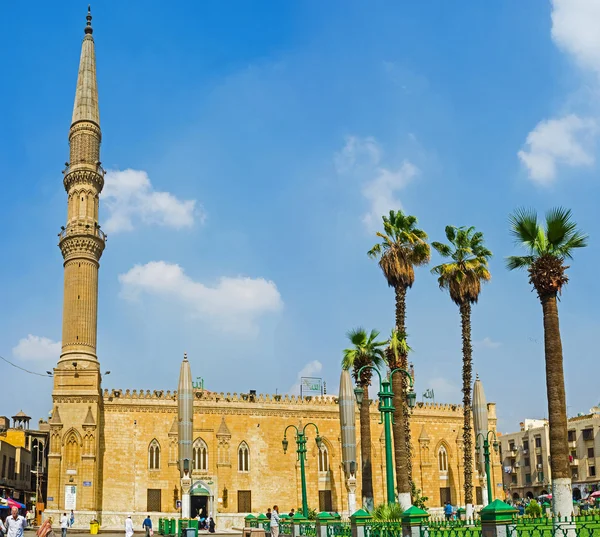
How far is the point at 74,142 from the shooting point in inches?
1852

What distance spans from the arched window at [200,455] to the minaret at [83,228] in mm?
7788

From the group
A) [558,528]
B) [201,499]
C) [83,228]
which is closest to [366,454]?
[201,499]

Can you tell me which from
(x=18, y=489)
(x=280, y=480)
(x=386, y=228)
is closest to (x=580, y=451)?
(x=280, y=480)

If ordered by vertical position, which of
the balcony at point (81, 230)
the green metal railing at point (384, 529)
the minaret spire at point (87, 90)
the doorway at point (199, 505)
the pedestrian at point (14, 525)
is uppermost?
the minaret spire at point (87, 90)

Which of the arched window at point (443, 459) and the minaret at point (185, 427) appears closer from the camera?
the minaret at point (185, 427)

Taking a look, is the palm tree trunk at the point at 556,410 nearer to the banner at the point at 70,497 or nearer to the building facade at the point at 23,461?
the banner at the point at 70,497

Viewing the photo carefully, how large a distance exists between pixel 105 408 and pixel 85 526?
7062 millimetres

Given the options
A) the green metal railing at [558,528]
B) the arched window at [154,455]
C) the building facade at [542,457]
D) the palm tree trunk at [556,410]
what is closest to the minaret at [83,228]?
the arched window at [154,455]

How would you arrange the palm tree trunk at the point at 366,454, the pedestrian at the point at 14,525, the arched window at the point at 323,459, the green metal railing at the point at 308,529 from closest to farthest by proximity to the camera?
1. the pedestrian at the point at 14,525
2. the green metal railing at the point at 308,529
3. the palm tree trunk at the point at 366,454
4. the arched window at the point at 323,459

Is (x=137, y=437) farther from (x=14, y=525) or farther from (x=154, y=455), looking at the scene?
(x=14, y=525)

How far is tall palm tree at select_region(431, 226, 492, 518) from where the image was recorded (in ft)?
115

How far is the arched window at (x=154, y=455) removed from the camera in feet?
147

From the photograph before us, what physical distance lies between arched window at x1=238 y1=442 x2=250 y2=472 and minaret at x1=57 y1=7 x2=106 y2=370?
10.3 meters

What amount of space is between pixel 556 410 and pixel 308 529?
8.41 meters
